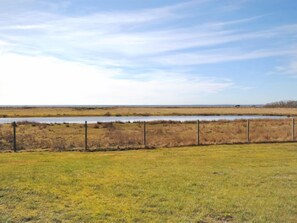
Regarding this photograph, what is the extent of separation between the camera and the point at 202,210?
852 cm

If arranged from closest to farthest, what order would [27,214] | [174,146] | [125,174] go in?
[27,214] → [125,174] → [174,146]

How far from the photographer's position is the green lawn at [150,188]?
27.1 ft

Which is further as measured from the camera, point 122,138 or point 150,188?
point 122,138

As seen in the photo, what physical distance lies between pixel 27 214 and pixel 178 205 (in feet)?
10.9

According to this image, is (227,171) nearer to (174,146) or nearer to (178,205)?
(178,205)

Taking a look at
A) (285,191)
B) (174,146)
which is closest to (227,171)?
(285,191)

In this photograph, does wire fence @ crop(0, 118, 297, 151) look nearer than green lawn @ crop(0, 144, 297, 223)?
No

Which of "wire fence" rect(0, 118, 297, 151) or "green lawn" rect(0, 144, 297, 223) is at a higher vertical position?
"green lawn" rect(0, 144, 297, 223)

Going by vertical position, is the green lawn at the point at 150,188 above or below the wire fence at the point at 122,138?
above

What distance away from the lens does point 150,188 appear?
35.3 ft

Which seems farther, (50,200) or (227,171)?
(227,171)

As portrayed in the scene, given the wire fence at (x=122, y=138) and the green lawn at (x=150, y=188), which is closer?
the green lawn at (x=150, y=188)

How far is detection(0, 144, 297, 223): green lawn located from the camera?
826 cm

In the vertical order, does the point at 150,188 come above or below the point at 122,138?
above
